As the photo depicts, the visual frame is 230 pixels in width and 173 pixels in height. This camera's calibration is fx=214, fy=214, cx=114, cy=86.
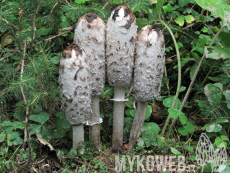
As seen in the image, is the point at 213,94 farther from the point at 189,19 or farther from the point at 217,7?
the point at 189,19

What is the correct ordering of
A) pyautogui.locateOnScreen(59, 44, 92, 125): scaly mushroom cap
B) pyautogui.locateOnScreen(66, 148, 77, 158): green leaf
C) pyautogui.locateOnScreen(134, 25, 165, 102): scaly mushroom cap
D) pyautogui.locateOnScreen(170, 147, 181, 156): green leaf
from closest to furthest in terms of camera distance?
pyautogui.locateOnScreen(59, 44, 92, 125): scaly mushroom cap, pyautogui.locateOnScreen(134, 25, 165, 102): scaly mushroom cap, pyautogui.locateOnScreen(66, 148, 77, 158): green leaf, pyautogui.locateOnScreen(170, 147, 181, 156): green leaf

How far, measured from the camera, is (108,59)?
2.17 metres

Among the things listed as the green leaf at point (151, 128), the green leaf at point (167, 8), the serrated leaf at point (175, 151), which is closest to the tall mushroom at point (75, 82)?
the green leaf at point (151, 128)

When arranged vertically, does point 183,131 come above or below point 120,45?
below

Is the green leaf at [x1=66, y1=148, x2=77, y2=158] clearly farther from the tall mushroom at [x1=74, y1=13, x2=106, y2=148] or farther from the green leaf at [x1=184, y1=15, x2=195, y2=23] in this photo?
the green leaf at [x1=184, y1=15, x2=195, y2=23]

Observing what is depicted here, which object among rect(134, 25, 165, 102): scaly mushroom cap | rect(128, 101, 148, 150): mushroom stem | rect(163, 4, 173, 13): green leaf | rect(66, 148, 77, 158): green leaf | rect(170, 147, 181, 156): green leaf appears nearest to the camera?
rect(134, 25, 165, 102): scaly mushroom cap

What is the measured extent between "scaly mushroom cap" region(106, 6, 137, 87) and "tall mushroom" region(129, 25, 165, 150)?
0.26 feet

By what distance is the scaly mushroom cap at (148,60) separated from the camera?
2.10 metres

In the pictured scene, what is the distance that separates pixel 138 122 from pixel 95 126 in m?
0.52

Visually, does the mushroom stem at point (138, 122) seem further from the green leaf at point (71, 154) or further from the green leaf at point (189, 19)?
the green leaf at point (189, 19)

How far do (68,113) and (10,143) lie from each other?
2.63 feet

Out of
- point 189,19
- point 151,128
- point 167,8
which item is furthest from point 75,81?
point 189,19

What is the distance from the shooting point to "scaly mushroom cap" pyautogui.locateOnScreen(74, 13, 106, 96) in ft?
6.76

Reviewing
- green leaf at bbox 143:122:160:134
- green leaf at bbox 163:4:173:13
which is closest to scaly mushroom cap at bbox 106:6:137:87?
green leaf at bbox 143:122:160:134
